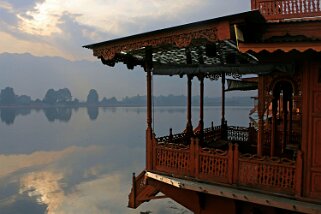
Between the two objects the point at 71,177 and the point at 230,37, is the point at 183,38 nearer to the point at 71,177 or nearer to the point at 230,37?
the point at 230,37

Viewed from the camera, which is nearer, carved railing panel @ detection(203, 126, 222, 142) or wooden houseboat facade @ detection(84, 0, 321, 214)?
wooden houseboat facade @ detection(84, 0, 321, 214)

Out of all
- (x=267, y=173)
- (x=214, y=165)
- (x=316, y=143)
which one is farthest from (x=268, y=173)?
(x=214, y=165)

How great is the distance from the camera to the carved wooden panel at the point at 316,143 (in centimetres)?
630

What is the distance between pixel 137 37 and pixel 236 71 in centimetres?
272

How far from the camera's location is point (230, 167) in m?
7.02

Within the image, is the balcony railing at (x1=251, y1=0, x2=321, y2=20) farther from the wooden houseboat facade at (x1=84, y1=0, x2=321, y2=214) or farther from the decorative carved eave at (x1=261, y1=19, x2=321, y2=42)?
the decorative carved eave at (x1=261, y1=19, x2=321, y2=42)

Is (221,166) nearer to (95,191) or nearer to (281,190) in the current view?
(281,190)

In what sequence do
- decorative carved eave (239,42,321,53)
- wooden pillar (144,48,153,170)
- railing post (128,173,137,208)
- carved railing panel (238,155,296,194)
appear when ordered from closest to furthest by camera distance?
1. decorative carved eave (239,42,321,53)
2. carved railing panel (238,155,296,194)
3. wooden pillar (144,48,153,170)
4. railing post (128,173,137,208)

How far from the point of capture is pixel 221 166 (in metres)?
7.18

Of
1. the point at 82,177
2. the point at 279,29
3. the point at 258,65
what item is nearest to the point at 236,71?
the point at 258,65

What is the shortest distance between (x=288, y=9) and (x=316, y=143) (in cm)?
288

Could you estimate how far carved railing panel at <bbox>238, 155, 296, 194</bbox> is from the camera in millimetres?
6430

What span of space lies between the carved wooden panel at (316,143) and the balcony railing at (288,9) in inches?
89.2

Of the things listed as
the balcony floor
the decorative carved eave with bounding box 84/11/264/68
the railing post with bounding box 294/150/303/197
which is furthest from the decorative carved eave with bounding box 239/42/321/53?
the balcony floor
